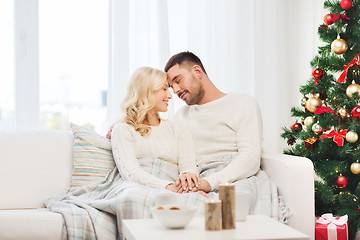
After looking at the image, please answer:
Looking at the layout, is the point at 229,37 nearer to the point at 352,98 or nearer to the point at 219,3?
the point at 219,3

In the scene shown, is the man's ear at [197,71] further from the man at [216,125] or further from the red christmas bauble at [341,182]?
the red christmas bauble at [341,182]

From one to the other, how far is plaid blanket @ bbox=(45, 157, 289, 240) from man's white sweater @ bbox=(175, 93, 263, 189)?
9 cm

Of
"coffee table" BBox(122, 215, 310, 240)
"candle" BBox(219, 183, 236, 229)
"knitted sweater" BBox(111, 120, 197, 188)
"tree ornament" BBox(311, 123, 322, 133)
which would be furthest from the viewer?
"tree ornament" BBox(311, 123, 322, 133)

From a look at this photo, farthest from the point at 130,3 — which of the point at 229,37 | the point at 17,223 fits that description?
the point at 17,223

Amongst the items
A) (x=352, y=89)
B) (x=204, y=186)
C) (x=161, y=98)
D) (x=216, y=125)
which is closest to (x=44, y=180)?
(x=161, y=98)

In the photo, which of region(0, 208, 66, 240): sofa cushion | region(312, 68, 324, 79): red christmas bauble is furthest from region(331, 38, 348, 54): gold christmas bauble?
region(0, 208, 66, 240): sofa cushion

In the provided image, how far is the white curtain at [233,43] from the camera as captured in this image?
11.6 ft

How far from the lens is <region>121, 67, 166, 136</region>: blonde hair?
267 centimetres

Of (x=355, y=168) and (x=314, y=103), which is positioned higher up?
(x=314, y=103)

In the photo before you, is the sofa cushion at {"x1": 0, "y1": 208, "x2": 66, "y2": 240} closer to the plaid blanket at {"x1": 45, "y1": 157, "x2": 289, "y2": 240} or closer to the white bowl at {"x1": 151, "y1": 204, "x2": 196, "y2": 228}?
the plaid blanket at {"x1": 45, "y1": 157, "x2": 289, "y2": 240}

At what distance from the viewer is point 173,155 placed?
2.68 m

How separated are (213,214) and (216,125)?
1.25 metres

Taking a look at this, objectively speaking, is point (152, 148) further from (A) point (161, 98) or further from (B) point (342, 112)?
(B) point (342, 112)

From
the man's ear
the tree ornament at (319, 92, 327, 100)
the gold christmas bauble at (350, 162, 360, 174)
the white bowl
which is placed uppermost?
the man's ear
